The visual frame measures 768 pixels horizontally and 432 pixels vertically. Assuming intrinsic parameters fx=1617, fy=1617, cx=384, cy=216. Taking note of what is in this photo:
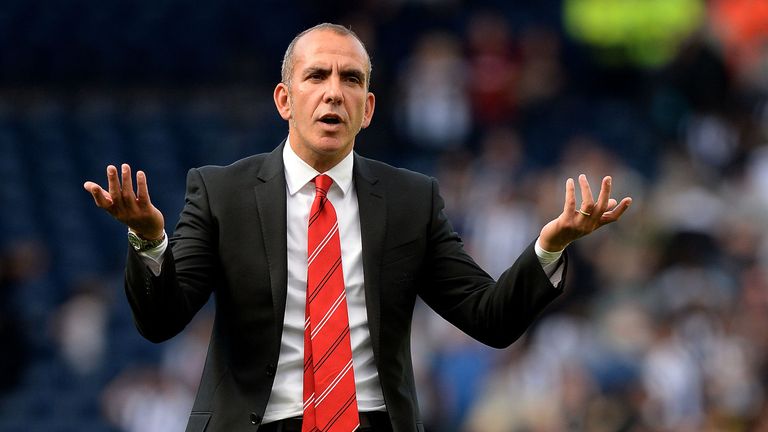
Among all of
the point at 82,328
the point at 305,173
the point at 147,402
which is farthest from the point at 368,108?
the point at 82,328

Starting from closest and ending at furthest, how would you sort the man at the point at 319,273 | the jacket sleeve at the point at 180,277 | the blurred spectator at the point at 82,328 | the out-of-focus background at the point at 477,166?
the jacket sleeve at the point at 180,277
the man at the point at 319,273
the out-of-focus background at the point at 477,166
the blurred spectator at the point at 82,328

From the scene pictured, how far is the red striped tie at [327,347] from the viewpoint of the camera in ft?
14.7

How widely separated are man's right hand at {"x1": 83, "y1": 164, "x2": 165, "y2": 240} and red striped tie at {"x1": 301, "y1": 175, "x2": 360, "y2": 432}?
1.62ft

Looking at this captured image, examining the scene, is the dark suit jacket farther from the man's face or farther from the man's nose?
the man's nose

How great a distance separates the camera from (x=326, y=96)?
15.1 ft

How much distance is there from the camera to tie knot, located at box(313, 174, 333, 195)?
4.67 metres

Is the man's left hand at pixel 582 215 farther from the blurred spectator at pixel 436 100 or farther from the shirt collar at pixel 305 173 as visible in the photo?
the blurred spectator at pixel 436 100

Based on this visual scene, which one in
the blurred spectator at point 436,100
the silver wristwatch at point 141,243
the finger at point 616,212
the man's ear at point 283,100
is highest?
the blurred spectator at point 436,100

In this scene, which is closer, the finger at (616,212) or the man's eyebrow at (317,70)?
the finger at (616,212)

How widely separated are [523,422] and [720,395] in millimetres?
1240

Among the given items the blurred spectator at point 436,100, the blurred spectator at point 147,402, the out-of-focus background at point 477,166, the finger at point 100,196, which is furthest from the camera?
the blurred spectator at point 436,100

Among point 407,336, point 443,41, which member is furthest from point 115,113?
point 407,336

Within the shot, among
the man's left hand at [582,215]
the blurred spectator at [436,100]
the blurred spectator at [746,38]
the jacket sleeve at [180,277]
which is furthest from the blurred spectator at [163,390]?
the man's left hand at [582,215]

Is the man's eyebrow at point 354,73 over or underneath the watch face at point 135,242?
over
